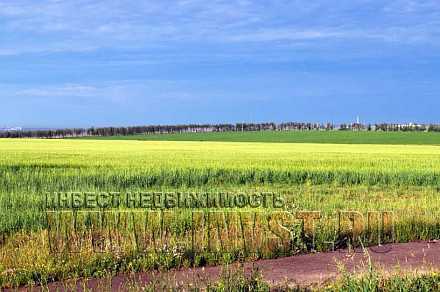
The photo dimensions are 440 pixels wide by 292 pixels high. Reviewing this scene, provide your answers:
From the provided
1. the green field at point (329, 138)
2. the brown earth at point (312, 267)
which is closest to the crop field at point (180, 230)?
the brown earth at point (312, 267)

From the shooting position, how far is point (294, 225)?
12961 millimetres

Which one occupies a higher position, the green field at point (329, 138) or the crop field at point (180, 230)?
the crop field at point (180, 230)

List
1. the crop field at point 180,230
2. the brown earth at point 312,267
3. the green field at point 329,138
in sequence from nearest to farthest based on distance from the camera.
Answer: the brown earth at point 312,267, the crop field at point 180,230, the green field at point 329,138

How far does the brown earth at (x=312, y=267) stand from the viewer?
1034cm

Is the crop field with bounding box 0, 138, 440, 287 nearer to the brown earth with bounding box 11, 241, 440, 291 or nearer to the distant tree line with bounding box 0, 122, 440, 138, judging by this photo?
the brown earth with bounding box 11, 241, 440, 291

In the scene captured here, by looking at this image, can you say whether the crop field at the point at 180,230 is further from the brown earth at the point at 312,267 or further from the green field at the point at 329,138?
the green field at the point at 329,138

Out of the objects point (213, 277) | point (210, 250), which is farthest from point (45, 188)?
point (213, 277)

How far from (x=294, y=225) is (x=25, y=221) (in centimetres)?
566

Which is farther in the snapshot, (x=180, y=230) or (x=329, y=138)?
(x=329, y=138)

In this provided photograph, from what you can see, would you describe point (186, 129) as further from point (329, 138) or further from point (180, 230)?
point (180, 230)

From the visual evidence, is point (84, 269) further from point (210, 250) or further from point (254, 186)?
point (254, 186)

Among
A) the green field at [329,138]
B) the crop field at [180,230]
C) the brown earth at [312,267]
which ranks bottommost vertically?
the green field at [329,138]

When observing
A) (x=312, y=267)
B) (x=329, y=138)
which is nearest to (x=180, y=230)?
(x=312, y=267)

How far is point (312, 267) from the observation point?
453 inches
